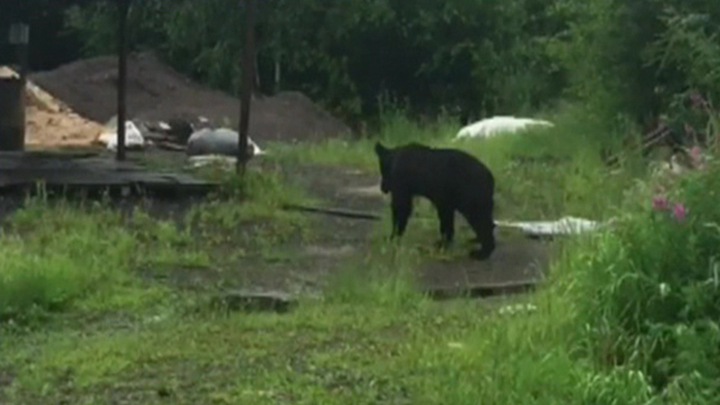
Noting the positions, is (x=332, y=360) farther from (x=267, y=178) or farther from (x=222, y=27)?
(x=222, y=27)

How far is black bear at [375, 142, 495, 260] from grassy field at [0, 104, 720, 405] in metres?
0.78

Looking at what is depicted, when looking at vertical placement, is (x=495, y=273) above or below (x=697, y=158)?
below

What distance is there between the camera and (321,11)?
27.2 metres

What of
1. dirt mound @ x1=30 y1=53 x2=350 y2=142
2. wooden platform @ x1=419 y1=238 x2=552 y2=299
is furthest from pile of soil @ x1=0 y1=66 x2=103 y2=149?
wooden platform @ x1=419 y1=238 x2=552 y2=299

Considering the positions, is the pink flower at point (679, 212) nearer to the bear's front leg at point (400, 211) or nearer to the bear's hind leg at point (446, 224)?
the bear's hind leg at point (446, 224)

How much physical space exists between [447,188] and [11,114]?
23.9 feet

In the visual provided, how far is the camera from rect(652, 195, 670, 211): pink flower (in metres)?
7.06

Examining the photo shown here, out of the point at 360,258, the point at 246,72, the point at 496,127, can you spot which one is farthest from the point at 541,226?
the point at 496,127

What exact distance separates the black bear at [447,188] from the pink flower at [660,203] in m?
4.45

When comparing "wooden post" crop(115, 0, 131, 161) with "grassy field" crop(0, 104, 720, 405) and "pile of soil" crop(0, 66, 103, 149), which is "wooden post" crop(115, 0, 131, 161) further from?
"grassy field" crop(0, 104, 720, 405)

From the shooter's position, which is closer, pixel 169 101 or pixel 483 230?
pixel 483 230

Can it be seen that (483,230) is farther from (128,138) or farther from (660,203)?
(128,138)

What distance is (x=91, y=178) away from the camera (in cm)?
1445

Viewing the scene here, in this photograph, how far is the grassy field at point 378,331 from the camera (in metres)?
6.55
